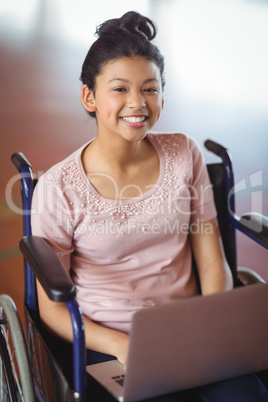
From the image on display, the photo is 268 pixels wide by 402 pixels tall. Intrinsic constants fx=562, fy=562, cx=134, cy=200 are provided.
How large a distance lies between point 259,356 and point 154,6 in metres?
1.82

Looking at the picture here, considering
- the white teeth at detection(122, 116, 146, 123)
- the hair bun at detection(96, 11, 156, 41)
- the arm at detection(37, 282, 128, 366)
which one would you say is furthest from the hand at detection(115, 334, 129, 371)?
the hair bun at detection(96, 11, 156, 41)

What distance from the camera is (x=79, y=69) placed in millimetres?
2514

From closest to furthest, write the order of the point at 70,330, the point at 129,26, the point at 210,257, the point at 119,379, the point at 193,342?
the point at 193,342 → the point at 119,379 → the point at 70,330 → the point at 129,26 → the point at 210,257

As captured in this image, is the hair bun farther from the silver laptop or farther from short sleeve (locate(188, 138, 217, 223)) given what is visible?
the silver laptop

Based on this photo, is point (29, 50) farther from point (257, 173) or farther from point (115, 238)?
point (115, 238)

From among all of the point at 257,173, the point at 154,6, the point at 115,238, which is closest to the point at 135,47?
the point at 115,238

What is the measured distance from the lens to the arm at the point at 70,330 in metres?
1.17

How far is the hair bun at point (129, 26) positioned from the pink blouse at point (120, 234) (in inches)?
10.4

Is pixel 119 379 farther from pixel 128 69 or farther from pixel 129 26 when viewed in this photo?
pixel 129 26

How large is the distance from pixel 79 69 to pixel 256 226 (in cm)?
143

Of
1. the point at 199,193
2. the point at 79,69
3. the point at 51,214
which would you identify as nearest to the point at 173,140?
the point at 199,193

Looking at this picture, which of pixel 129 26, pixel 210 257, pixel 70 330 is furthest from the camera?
pixel 210 257

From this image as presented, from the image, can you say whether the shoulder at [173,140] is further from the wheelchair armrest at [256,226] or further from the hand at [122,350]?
the hand at [122,350]

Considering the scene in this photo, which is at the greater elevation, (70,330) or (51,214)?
(51,214)
